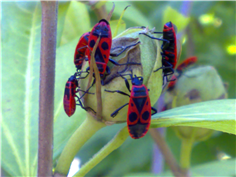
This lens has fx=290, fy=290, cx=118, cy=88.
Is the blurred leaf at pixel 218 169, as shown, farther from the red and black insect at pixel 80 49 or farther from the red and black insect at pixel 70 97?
the red and black insect at pixel 80 49

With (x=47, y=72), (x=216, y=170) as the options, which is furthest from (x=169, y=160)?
(x=47, y=72)

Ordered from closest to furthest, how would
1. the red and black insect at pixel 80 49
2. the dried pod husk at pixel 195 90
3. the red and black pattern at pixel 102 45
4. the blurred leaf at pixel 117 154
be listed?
the red and black pattern at pixel 102 45
the red and black insect at pixel 80 49
the dried pod husk at pixel 195 90
the blurred leaf at pixel 117 154

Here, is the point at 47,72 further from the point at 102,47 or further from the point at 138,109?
the point at 138,109

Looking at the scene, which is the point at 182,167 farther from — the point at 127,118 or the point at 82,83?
the point at 82,83

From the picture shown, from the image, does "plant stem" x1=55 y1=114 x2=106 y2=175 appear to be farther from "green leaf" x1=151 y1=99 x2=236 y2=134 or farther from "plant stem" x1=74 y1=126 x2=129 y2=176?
"green leaf" x1=151 y1=99 x2=236 y2=134

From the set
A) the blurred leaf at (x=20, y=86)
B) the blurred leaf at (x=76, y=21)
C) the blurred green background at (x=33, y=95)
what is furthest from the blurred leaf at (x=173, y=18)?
the blurred leaf at (x=20, y=86)
